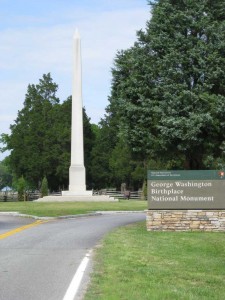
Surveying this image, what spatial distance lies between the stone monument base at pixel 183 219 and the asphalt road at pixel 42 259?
1682mm

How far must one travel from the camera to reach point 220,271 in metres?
9.62

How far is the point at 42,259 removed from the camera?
438 inches

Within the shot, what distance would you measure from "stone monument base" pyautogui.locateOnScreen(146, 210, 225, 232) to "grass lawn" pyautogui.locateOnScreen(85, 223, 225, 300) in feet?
5.70

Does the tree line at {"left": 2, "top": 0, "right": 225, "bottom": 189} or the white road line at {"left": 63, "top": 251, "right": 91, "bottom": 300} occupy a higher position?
the tree line at {"left": 2, "top": 0, "right": 225, "bottom": 189}

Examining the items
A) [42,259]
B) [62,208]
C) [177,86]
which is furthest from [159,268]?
[62,208]

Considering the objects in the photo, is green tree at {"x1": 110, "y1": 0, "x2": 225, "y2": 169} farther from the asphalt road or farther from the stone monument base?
the asphalt road

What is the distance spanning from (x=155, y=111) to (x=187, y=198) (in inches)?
126

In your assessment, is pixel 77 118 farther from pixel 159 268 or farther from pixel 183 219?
pixel 159 268

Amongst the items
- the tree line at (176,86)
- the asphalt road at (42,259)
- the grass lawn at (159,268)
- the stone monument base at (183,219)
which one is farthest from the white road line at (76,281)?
the tree line at (176,86)

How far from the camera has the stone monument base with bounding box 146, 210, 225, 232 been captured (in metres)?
17.7

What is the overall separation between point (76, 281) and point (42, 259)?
9.17 ft

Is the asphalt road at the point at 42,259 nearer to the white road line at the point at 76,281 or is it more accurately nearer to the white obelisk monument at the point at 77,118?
the white road line at the point at 76,281

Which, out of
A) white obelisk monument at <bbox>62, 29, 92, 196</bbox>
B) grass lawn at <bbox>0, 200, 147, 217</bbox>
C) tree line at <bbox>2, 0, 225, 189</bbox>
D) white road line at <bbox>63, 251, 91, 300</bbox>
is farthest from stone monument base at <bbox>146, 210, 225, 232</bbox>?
white obelisk monument at <bbox>62, 29, 92, 196</bbox>

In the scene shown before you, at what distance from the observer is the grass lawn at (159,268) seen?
7.61 m
